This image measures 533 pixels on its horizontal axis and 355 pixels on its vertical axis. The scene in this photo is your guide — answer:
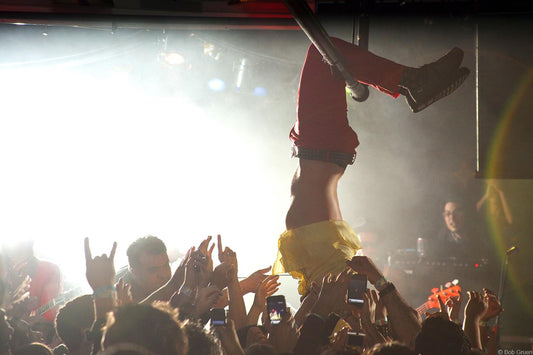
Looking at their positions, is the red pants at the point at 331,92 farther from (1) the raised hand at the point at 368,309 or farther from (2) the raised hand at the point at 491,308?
(2) the raised hand at the point at 491,308

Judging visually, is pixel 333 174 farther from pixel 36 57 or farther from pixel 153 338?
pixel 36 57

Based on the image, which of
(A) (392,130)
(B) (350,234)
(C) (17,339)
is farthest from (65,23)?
(A) (392,130)

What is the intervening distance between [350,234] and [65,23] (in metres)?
2.61

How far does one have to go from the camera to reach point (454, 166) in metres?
7.66

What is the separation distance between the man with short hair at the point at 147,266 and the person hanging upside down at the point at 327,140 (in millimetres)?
1184

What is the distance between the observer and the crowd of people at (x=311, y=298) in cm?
201

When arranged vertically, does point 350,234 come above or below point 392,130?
below

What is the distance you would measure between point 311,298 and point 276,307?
0.26 metres

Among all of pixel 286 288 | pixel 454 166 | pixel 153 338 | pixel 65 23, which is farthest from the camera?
pixel 454 166

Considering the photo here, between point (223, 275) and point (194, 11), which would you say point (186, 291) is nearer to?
point (223, 275)

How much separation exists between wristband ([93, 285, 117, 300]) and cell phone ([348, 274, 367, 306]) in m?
1.08

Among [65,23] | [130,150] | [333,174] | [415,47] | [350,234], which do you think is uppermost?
[415,47]

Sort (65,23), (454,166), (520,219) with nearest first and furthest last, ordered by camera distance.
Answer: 1. (65,23)
2. (520,219)
3. (454,166)

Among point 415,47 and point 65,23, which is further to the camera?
point 415,47
